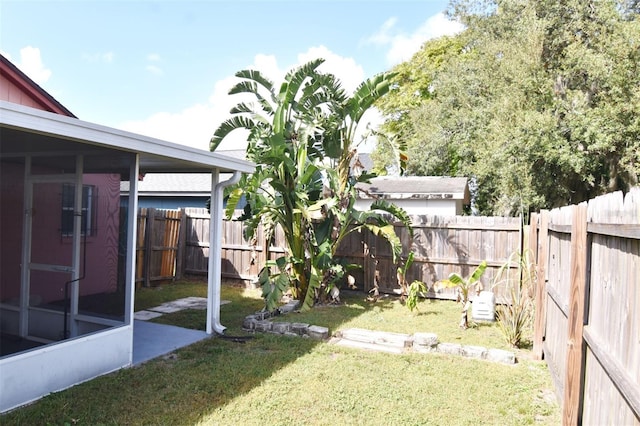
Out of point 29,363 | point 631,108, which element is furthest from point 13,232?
point 631,108

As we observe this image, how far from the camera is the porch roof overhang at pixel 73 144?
3283mm

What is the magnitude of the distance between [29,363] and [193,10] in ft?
25.4

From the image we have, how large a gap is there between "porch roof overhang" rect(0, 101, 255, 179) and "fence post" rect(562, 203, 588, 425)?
161 inches

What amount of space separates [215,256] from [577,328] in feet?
15.1

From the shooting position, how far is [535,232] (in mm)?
6281

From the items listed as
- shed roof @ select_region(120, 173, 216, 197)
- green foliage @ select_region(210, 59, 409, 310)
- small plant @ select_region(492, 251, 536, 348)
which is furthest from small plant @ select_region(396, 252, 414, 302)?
shed roof @ select_region(120, 173, 216, 197)

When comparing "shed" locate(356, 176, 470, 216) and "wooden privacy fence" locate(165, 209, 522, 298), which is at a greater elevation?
"shed" locate(356, 176, 470, 216)

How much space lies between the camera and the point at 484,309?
6.75m

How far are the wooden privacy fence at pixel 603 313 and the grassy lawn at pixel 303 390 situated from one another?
28.1 inches

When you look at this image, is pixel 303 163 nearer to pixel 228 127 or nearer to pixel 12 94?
pixel 228 127

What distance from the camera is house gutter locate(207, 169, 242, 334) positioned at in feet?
19.4

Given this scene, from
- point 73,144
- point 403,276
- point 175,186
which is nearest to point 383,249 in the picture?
point 403,276

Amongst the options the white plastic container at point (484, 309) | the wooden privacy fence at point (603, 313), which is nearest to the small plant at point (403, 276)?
the white plastic container at point (484, 309)

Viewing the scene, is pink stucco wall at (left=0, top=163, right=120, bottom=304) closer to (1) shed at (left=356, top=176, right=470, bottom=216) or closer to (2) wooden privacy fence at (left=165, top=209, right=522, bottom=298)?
(2) wooden privacy fence at (left=165, top=209, right=522, bottom=298)
